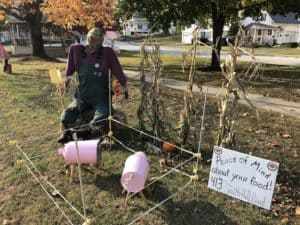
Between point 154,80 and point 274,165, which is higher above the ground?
point 154,80

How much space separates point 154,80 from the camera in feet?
17.8

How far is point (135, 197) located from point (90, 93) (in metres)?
2.18

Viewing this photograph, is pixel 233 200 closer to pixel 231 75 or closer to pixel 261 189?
pixel 261 189

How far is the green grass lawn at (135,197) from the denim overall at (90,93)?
50 cm

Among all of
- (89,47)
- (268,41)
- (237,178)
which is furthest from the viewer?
(268,41)

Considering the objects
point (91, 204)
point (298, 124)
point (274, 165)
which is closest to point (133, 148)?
point (91, 204)

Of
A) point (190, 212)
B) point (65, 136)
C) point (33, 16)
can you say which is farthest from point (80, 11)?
point (190, 212)

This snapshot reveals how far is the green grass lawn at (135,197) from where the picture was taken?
3975 mm

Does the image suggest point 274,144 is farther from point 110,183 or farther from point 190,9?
point 190,9

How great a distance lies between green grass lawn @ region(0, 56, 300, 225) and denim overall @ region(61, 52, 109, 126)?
1.64ft

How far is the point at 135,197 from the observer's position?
429 cm

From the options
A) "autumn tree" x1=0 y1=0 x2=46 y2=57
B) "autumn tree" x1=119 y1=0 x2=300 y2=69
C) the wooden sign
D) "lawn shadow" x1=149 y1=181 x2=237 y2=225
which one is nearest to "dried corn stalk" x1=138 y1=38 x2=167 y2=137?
"lawn shadow" x1=149 y1=181 x2=237 y2=225

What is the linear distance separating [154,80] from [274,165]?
7.75 ft

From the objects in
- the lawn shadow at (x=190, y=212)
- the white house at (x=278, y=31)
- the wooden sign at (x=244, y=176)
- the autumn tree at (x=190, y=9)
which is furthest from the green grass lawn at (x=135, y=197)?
the white house at (x=278, y=31)
